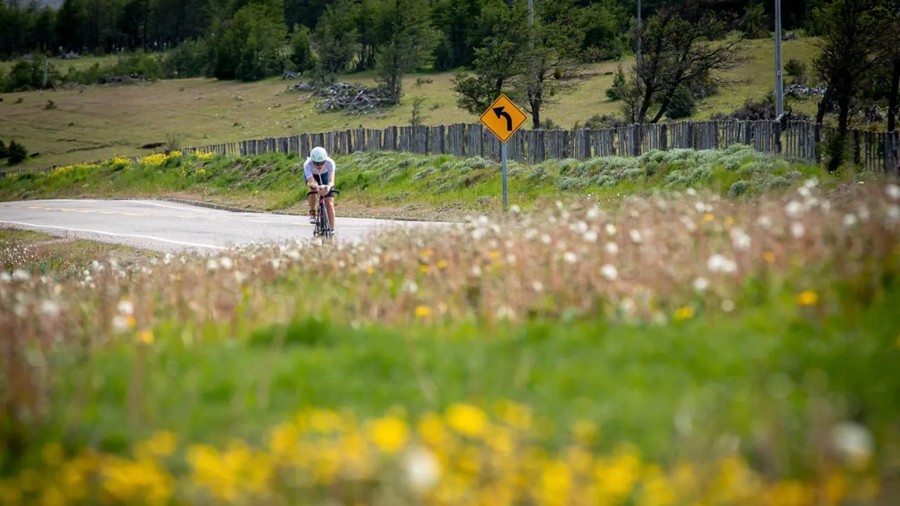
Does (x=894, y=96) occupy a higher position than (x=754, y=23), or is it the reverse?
(x=754, y=23)

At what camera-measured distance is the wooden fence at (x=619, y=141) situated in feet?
80.4

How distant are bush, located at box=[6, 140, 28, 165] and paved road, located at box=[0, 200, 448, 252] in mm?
36968

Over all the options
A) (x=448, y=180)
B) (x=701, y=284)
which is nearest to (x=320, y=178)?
(x=701, y=284)

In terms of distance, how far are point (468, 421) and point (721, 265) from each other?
2.98 metres

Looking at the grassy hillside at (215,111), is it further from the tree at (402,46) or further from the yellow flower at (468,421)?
the yellow flower at (468,421)

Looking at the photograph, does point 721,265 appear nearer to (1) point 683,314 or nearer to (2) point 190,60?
(1) point 683,314

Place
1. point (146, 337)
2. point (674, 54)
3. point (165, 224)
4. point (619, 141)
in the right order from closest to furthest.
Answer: point (146, 337), point (165, 224), point (619, 141), point (674, 54)

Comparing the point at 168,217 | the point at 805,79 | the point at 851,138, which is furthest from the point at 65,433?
the point at 805,79

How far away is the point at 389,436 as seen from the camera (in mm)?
4770

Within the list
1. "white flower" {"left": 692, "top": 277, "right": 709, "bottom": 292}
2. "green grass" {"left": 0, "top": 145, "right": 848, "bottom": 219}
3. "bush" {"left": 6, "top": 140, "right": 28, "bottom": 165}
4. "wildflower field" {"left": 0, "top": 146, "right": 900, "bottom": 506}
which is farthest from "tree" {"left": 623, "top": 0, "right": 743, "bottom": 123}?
"bush" {"left": 6, "top": 140, "right": 28, "bottom": 165}

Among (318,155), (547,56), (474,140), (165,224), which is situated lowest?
(165,224)

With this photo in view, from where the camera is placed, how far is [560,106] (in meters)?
67.9

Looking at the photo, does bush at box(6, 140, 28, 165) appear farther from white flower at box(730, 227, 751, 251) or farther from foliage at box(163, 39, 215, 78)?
white flower at box(730, 227, 751, 251)

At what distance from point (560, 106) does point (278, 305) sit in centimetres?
6060
